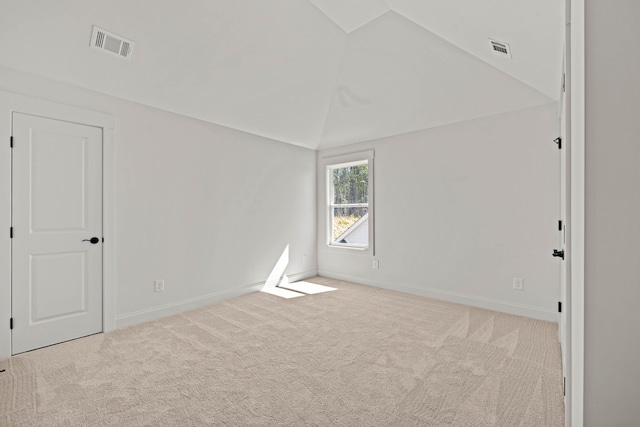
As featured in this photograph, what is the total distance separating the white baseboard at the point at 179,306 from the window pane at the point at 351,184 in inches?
79.5

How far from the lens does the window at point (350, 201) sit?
5.19 m

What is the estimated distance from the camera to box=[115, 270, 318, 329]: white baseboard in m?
3.41

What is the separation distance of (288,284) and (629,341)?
4.55 metres

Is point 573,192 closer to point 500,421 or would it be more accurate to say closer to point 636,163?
point 636,163

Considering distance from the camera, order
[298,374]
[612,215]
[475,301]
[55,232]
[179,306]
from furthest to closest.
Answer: [475,301]
[179,306]
[55,232]
[298,374]
[612,215]

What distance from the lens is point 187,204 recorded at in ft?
12.9

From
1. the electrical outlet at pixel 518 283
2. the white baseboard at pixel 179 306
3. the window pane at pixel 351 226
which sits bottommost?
the white baseboard at pixel 179 306

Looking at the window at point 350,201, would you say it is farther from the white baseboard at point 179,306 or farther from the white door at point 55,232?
the white door at point 55,232

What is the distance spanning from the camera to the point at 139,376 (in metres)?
2.37

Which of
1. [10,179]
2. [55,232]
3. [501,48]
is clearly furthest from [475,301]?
[10,179]

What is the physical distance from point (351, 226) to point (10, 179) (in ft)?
14.0

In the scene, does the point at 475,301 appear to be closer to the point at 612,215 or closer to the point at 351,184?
the point at 351,184

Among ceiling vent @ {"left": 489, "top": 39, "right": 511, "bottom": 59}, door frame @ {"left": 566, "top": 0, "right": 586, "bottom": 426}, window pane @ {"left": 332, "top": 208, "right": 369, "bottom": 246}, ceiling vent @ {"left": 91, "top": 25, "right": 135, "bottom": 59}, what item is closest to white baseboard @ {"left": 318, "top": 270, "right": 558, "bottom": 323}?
window pane @ {"left": 332, "top": 208, "right": 369, "bottom": 246}

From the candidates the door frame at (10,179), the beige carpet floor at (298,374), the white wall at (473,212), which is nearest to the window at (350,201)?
the white wall at (473,212)
